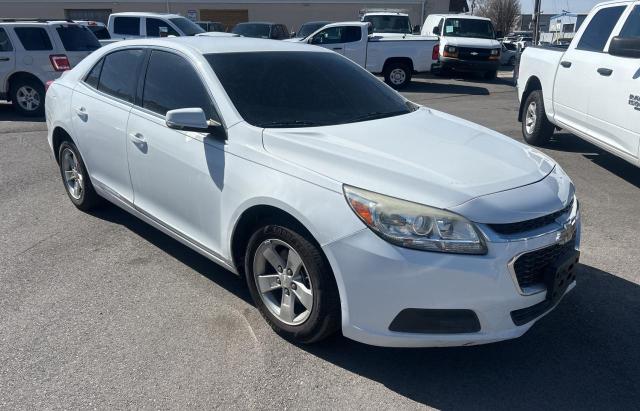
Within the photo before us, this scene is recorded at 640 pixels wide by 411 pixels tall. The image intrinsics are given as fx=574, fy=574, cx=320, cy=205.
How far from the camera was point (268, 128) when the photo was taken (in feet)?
11.5

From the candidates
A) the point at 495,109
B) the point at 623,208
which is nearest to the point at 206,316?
the point at 623,208

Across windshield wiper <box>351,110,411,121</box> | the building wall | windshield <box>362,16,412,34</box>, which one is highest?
the building wall

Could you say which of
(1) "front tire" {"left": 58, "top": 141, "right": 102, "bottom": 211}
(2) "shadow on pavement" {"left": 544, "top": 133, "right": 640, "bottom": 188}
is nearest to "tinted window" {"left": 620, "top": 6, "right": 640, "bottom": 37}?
(2) "shadow on pavement" {"left": 544, "top": 133, "right": 640, "bottom": 188}

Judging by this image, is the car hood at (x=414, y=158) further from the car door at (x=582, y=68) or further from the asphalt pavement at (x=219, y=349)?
the car door at (x=582, y=68)

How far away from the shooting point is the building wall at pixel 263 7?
33.9 meters

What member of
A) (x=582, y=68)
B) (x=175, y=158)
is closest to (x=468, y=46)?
(x=582, y=68)

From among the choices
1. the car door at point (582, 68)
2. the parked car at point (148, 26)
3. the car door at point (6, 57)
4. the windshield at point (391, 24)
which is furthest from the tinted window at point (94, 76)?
the windshield at point (391, 24)

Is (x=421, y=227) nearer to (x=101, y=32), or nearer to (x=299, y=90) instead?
(x=299, y=90)

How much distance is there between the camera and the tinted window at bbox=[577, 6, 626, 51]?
6585 millimetres

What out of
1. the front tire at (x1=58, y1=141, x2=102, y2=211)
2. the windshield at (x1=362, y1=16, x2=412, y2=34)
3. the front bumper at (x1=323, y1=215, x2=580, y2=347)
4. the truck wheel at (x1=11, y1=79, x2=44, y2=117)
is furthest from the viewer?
the windshield at (x1=362, y1=16, x2=412, y2=34)

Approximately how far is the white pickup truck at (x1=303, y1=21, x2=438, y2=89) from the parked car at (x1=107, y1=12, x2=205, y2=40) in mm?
3577

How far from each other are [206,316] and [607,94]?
501 centimetres

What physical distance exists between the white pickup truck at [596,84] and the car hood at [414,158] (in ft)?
8.96

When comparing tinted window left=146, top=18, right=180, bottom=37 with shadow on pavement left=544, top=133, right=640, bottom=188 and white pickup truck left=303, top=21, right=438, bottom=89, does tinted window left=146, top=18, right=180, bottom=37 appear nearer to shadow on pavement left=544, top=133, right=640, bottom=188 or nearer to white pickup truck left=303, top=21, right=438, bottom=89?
white pickup truck left=303, top=21, right=438, bottom=89
